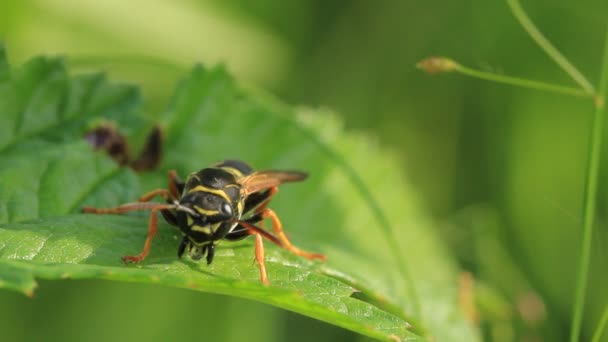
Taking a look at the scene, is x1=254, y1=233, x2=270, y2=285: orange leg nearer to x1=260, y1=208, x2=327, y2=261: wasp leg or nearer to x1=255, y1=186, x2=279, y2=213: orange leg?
x1=260, y1=208, x2=327, y2=261: wasp leg

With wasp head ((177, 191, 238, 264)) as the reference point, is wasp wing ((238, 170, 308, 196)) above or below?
above

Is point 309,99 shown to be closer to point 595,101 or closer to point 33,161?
point 33,161

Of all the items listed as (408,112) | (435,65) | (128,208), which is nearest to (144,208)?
(128,208)

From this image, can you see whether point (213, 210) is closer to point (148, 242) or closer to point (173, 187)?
point (148, 242)

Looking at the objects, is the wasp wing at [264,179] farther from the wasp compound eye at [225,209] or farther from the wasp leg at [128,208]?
the wasp leg at [128,208]

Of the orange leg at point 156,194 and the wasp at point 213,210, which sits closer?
the wasp at point 213,210

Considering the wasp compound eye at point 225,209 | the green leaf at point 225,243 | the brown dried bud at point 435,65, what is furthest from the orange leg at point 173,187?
the brown dried bud at point 435,65

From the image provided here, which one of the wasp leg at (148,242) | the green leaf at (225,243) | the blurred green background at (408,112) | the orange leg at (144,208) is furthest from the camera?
the blurred green background at (408,112)

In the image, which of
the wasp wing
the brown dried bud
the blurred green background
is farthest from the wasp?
the blurred green background
